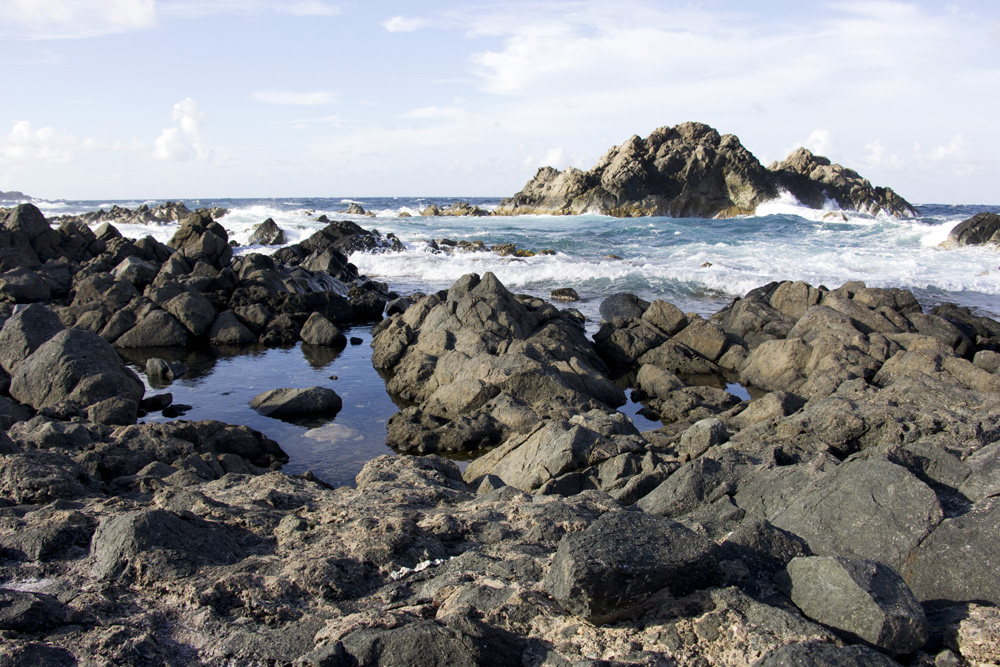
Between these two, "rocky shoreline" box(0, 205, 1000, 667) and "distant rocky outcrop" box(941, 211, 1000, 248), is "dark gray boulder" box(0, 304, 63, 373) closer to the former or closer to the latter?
"rocky shoreline" box(0, 205, 1000, 667)

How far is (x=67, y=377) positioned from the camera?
354 inches

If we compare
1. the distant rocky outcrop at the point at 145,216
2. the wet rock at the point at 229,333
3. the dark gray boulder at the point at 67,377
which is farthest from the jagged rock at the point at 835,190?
the dark gray boulder at the point at 67,377

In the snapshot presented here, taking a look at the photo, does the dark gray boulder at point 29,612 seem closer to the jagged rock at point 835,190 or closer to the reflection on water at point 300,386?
the reflection on water at point 300,386

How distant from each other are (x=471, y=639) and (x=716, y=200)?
225 ft

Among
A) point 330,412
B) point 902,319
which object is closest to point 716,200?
point 902,319

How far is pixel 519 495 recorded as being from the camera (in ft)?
16.1

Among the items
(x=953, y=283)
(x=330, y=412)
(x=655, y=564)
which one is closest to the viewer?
(x=655, y=564)

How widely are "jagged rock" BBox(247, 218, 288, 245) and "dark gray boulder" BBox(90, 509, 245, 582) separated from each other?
34.4 metres

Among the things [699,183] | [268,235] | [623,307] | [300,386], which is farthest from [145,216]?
[699,183]

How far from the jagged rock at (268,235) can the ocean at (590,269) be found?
1.50 metres

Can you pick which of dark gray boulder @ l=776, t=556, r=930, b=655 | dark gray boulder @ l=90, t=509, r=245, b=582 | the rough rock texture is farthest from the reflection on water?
dark gray boulder @ l=776, t=556, r=930, b=655

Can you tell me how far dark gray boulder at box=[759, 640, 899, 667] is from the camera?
254cm

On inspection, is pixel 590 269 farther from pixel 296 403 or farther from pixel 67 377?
pixel 67 377

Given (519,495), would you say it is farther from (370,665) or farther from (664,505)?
(370,665)
